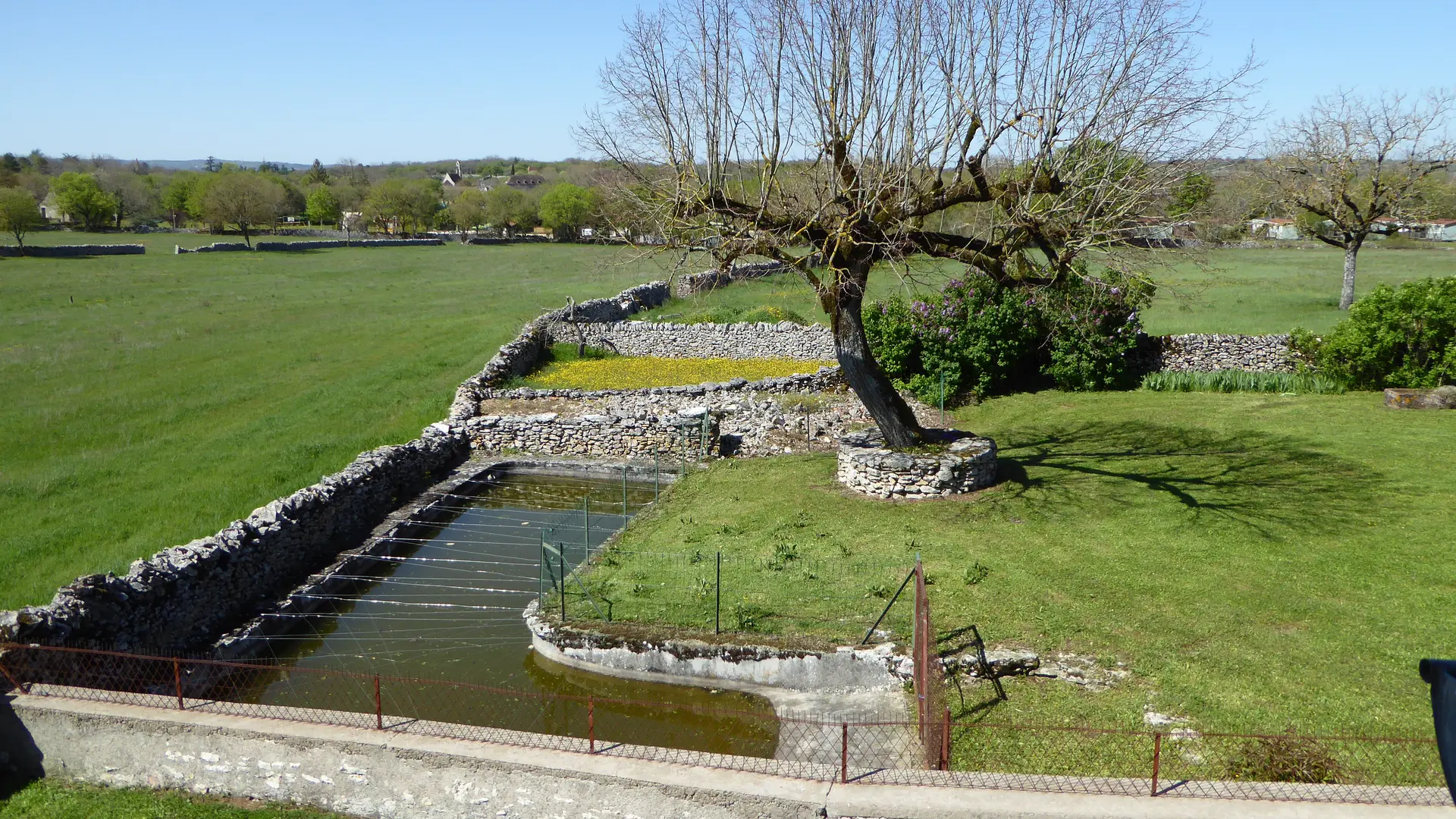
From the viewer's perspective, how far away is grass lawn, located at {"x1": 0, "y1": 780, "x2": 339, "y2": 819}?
28.3 ft

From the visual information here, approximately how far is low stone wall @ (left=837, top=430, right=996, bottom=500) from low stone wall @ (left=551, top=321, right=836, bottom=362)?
15.3 m

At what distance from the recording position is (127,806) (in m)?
8.80

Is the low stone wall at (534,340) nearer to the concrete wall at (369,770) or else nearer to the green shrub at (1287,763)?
the concrete wall at (369,770)

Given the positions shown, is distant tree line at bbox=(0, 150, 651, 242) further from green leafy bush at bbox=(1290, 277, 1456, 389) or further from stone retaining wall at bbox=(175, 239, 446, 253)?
green leafy bush at bbox=(1290, 277, 1456, 389)

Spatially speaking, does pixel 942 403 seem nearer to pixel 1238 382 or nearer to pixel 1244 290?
pixel 1238 382

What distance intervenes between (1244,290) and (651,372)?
98.7 ft

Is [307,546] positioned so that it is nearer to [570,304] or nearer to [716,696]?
[716,696]

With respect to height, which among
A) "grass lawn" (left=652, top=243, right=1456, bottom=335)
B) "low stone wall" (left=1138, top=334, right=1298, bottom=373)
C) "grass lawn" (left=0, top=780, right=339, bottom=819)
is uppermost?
"grass lawn" (left=652, top=243, right=1456, bottom=335)

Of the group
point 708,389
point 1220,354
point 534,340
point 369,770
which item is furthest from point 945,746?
point 534,340

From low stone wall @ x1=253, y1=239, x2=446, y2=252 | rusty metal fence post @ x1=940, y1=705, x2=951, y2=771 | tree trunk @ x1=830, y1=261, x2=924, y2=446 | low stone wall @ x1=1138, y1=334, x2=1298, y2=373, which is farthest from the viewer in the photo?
low stone wall @ x1=253, y1=239, x2=446, y2=252

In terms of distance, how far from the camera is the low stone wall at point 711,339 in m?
33.6

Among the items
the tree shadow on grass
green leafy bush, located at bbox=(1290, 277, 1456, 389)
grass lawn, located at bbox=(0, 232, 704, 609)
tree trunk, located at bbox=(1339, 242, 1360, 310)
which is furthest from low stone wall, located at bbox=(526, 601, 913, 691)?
tree trunk, located at bbox=(1339, 242, 1360, 310)

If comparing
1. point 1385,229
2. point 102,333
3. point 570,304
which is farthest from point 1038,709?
point 102,333

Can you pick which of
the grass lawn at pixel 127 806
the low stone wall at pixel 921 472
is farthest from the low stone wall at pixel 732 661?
the low stone wall at pixel 921 472
